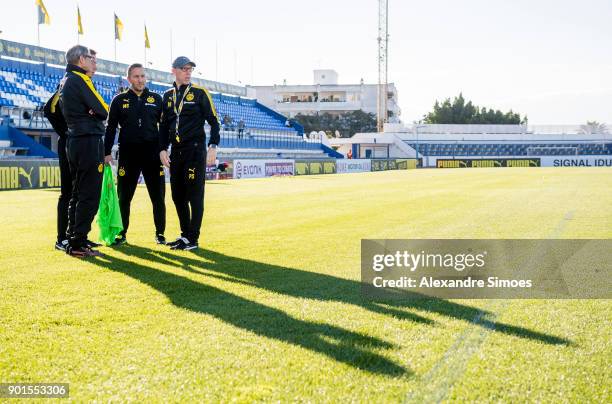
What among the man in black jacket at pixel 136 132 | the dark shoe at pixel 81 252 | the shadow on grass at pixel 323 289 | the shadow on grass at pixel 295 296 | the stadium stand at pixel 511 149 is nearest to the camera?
the shadow on grass at pixel 295 296

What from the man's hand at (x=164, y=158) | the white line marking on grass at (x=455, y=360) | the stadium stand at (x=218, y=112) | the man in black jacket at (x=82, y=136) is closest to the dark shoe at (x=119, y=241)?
the man in black jacket at (x=82, y=136)

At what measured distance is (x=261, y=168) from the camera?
4062 centimetres

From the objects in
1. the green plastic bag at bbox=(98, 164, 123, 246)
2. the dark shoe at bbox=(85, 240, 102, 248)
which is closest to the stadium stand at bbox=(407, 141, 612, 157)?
the green plastic bag at bbox=(98, 164, 123, 246)

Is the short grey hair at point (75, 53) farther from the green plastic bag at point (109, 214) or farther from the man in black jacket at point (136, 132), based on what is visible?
the green plastic bag at point (109, 214)

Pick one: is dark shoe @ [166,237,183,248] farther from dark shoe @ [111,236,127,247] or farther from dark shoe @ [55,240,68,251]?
dark shoe @ [55,240,68,251]

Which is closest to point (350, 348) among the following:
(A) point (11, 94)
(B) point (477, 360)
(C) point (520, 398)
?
(B) point (477, 360)

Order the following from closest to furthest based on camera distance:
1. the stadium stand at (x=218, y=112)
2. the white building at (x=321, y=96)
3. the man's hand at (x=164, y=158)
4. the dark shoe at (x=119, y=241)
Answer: the man's hand at (x=164, y=158), the dark shoe at (x=119, y=241), the stadium stand at (x=218, y=112), the white building at (x=321, y=96)

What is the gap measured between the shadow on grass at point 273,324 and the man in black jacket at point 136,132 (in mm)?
2235

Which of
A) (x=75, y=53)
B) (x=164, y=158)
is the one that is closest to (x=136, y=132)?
(x=164, y=158)

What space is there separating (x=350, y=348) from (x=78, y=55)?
4.95 metres

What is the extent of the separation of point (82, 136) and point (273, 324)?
396cm

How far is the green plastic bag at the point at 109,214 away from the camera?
321 inches

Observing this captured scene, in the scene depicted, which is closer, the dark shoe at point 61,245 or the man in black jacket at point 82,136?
the man in black jacket at point 82,136

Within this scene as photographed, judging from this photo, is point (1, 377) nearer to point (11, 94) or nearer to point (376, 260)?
point (376, 260)
